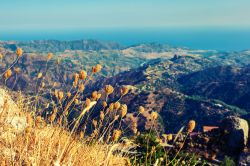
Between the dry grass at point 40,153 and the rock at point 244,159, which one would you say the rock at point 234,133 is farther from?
the dry grass at point 40,153

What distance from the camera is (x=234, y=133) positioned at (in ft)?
87.7

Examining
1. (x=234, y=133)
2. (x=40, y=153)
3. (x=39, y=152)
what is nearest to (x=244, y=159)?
(x=234, y=133)

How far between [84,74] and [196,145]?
22.1m

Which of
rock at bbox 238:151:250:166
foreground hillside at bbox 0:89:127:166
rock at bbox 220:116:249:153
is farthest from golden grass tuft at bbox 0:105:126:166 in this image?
rock at bbox 220:116:249:153

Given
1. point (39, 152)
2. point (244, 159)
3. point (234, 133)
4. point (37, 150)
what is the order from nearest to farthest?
point (39, 152) < point (37, 150) < point (244, 159) < point (234, 133)

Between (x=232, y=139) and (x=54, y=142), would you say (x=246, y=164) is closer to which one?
(x=232, y=139)

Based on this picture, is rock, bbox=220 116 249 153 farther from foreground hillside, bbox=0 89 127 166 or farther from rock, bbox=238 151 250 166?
foreground hillside, bbox=0 89 127 166

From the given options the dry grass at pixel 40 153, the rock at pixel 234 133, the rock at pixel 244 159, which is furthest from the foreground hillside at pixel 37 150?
the rock at pixel 234 133

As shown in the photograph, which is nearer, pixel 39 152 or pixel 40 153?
pixel 39 152

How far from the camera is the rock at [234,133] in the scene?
24844 mm

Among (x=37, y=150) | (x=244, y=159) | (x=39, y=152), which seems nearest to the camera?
(x=39, y=152)

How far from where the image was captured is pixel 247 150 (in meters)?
21.8

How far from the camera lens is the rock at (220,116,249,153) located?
24.8m

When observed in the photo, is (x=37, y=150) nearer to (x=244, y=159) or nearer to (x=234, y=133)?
(x=244, y=159)
